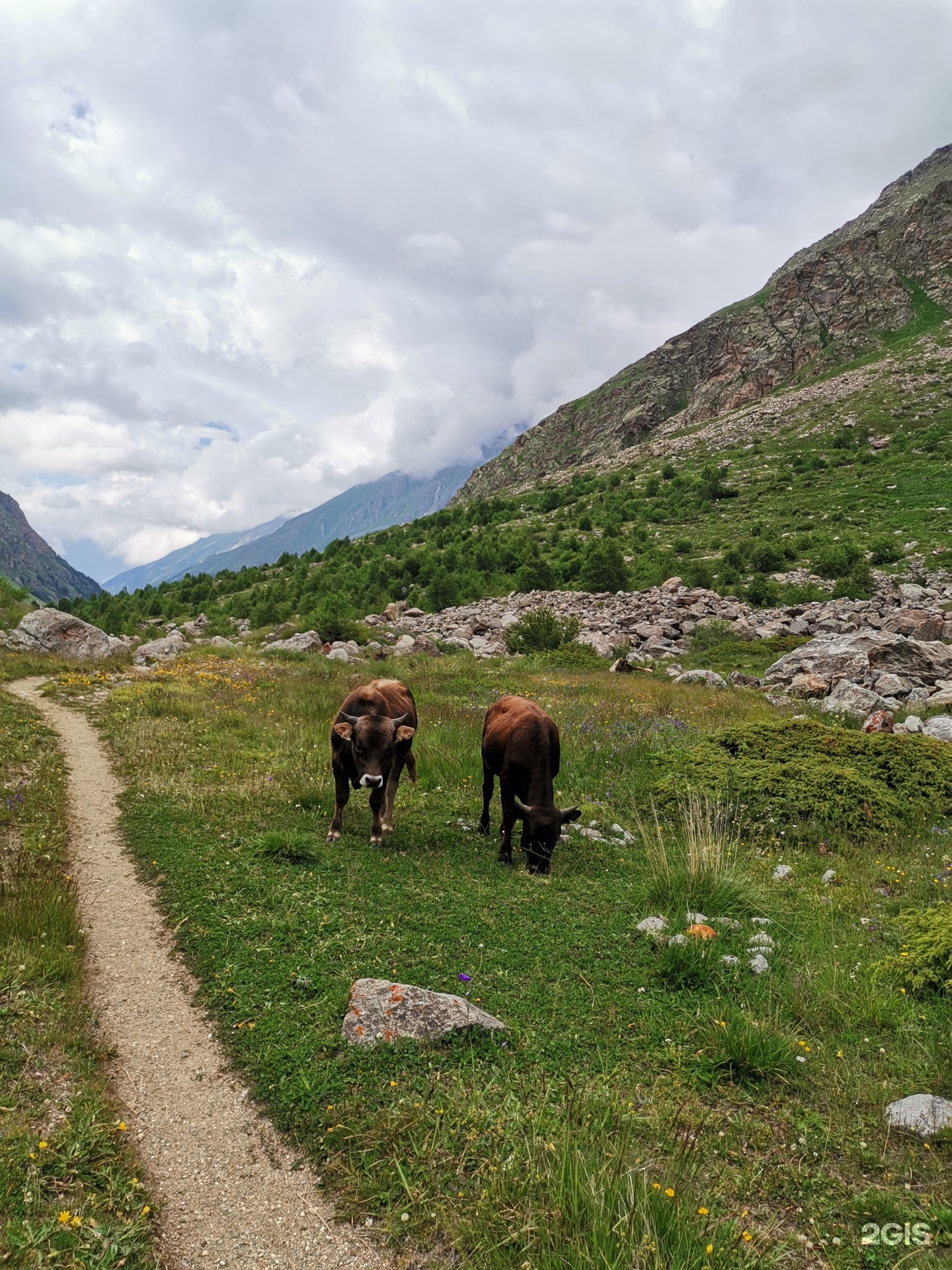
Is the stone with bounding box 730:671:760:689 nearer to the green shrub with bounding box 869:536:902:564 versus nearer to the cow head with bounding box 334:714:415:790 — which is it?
the cow head with bounding box 334:714:415:790

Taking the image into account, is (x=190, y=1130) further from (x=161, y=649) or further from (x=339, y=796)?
(x=161, y=649)

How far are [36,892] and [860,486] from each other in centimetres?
5901

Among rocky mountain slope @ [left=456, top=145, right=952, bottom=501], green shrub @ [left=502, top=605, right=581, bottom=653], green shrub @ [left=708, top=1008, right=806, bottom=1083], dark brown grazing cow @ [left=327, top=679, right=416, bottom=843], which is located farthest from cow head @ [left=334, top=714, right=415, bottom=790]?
rocky mountain slope @ [left=456, top=145, right=952, bottom=501]

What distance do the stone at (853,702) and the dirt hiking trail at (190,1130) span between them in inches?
670

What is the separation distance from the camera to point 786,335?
355 ft

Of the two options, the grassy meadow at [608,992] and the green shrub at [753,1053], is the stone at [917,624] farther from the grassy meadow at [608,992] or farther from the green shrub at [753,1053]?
the green shrub at [753,1053]

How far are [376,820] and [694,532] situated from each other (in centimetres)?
4738

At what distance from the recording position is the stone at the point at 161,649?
28.5 m

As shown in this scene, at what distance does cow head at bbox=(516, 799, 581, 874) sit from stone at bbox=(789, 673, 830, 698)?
1420 centimetres

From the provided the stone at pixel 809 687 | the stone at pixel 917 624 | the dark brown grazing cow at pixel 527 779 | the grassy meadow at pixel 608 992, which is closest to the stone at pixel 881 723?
the grassy meadow at pixel 608 992

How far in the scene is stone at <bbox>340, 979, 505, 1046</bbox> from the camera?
4641mm

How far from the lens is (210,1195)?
11.8 ft

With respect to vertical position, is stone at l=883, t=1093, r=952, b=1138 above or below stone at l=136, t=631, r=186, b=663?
below

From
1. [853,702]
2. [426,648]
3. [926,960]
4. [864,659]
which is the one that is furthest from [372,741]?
[426,648]
